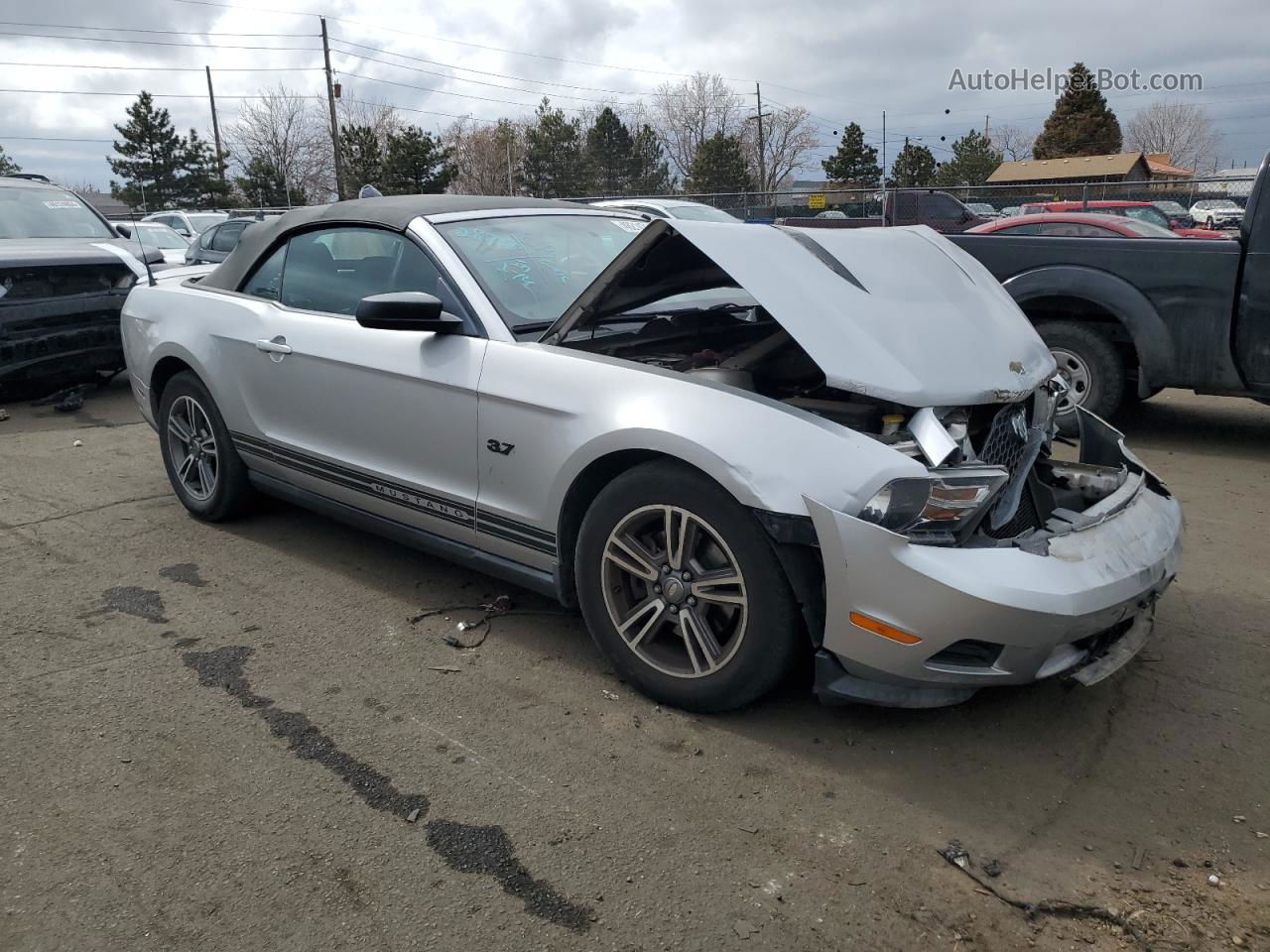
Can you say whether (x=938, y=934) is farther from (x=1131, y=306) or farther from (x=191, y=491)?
(x=1131, y=306)

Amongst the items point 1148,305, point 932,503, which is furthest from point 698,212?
point 932,503

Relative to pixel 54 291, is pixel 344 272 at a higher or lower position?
higher

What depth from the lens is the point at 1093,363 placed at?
22.3 ft

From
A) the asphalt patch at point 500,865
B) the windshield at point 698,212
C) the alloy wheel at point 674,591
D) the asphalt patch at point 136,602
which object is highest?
the windshield at point 698,212

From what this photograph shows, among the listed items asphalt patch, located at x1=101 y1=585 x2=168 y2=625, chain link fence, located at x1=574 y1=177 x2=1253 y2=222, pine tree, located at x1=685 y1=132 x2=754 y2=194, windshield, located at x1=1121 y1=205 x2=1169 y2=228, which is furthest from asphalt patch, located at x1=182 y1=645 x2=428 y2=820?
pine tree, located at x1=685 y1=132 x2=754 y2=194

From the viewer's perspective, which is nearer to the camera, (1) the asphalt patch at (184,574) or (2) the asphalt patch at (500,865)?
(2) the asphalt patch at (500,865)

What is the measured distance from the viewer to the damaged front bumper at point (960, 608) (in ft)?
8.76

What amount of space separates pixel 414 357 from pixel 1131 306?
4.89m

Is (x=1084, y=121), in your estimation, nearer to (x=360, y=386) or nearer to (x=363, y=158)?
(x=363, y=158)

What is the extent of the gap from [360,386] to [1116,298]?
4.99 metres

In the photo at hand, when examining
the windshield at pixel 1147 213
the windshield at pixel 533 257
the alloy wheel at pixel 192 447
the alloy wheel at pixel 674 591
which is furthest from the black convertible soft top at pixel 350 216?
the windshield at pixel 1147 213

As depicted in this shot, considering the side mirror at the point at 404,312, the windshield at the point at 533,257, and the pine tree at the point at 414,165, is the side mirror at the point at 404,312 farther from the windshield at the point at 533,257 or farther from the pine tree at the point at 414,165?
the pine tree at the point at 414,165

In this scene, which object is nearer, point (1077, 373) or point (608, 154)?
point (1077, 373)

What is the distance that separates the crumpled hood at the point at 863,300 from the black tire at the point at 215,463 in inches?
83.6
